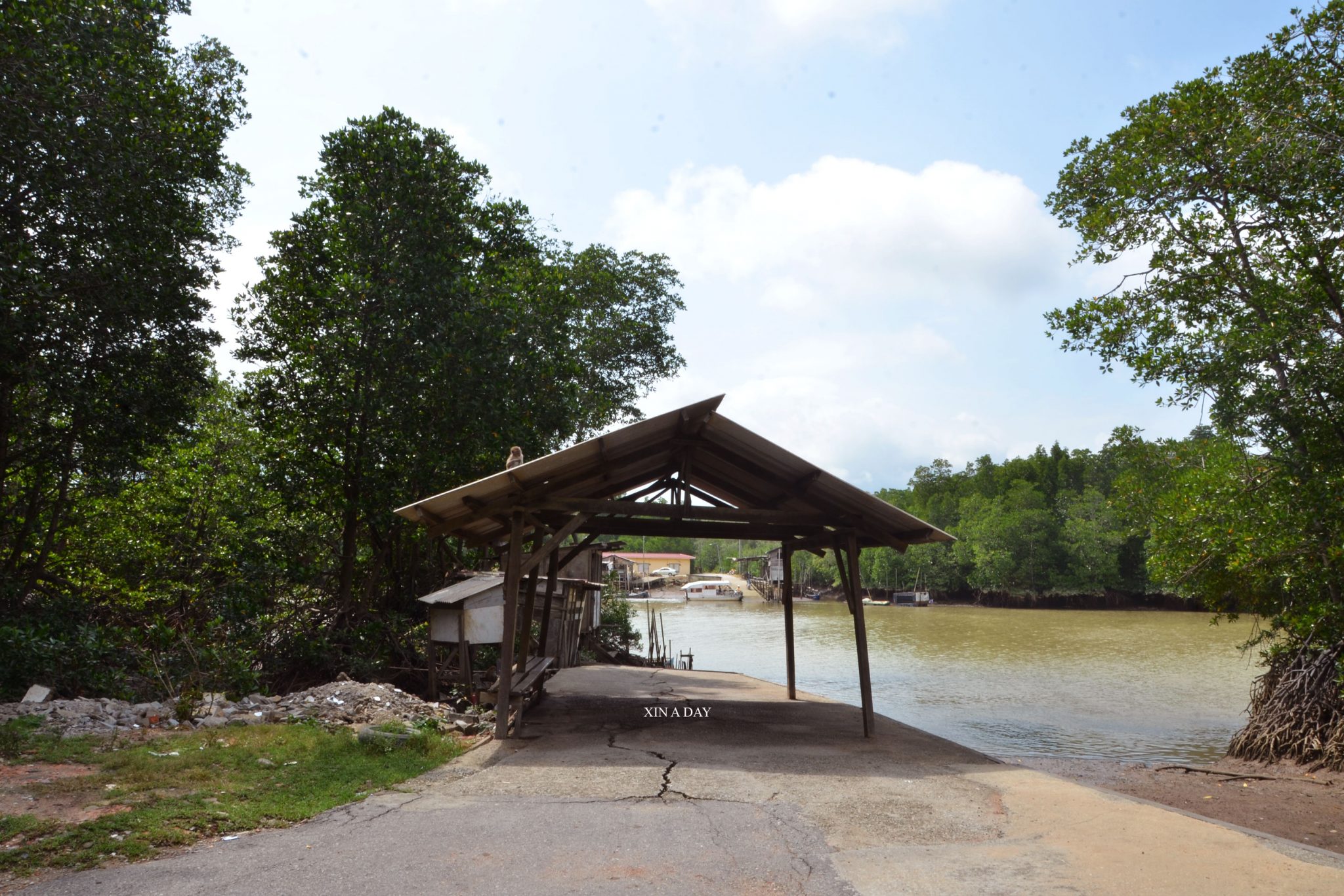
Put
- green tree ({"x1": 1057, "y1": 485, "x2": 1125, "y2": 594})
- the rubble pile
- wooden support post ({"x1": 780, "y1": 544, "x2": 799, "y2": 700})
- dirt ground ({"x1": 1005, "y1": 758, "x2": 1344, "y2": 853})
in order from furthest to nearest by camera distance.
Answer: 1. green tree ({"x1": 1057, "y1": 485, "x2": 1125, "y2": 594})
2. wooden support post ({"x1": 780, "y1": 544, "x2": 799, "y2": 700})
3. the rubble pile
4. dirt ground ({"x1": 1005, "y1": 758, "x2": 1344, "y2": 853})

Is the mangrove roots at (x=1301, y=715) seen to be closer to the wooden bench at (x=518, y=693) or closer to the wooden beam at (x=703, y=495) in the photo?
the wooden beam at (x=703, y=495)

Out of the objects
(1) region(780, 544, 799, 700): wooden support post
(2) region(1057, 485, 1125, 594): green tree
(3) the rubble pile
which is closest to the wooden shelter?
(1) region(780, 544, 799, 700): wooden support post

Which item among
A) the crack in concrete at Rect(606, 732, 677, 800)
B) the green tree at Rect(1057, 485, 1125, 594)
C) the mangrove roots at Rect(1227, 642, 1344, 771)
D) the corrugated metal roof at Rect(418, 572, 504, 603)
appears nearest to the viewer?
the crack in concrete at Rect(606, 732, 677, 800)

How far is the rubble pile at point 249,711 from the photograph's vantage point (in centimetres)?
832

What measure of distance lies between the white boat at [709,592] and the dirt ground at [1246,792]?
2964 inches

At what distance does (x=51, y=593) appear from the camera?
41.8 ft

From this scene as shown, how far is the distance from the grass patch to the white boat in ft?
262

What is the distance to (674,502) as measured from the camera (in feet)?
33.4

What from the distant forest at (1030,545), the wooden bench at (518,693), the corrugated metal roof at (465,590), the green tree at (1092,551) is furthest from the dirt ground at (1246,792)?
the green tree at (1092,551)

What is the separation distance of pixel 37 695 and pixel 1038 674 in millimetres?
24376

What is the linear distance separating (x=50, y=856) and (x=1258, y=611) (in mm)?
15263

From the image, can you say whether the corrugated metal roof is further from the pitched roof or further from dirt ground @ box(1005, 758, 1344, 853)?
dirt ground @ box(1005, 758, 1344, 853)

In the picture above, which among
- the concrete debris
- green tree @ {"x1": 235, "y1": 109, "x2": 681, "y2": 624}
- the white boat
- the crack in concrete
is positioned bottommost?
the white boat

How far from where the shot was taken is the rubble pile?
8320 millimetres
